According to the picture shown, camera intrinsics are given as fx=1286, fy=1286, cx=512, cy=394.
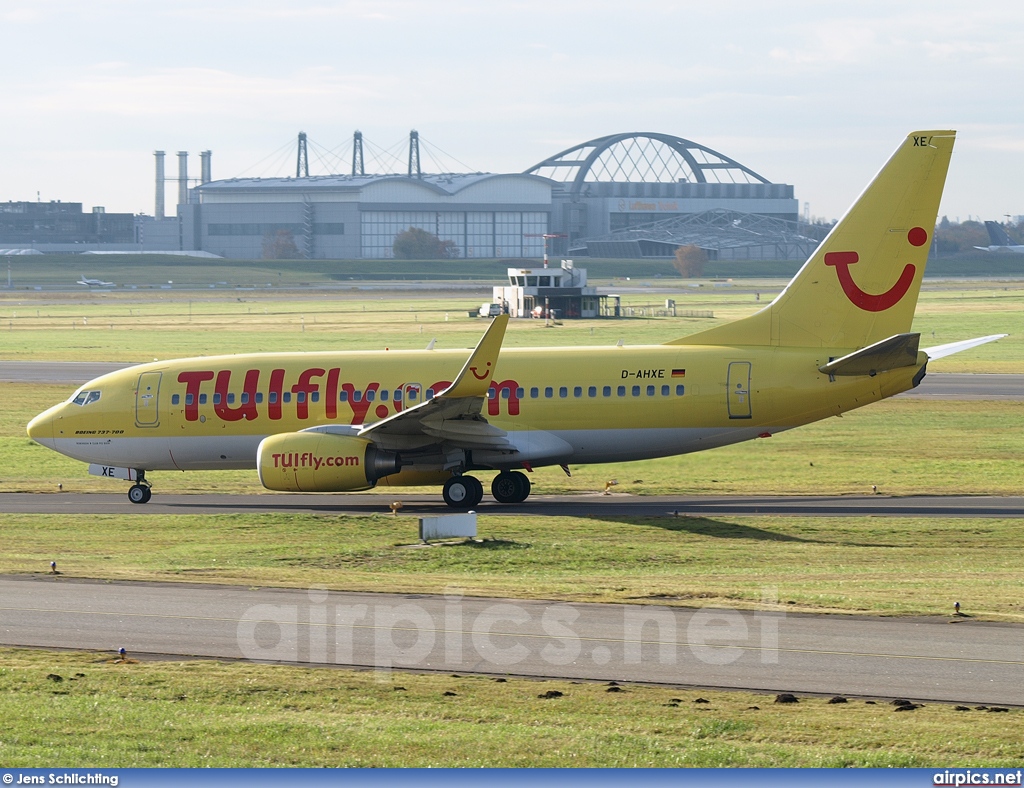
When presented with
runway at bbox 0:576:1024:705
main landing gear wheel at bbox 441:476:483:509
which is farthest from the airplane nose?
runway at bbox 0:576:1024:705

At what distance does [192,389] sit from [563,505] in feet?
37.3

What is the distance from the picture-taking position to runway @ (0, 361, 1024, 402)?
58531mm

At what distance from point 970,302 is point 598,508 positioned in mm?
116333

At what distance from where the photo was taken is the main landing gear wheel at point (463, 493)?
3391cm

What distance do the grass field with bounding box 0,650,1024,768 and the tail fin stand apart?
63.9 feet

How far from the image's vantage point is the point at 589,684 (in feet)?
53.8

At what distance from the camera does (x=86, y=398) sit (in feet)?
125

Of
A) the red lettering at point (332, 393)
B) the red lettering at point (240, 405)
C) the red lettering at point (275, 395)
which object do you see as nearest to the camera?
the red lettering at point (332, 393)

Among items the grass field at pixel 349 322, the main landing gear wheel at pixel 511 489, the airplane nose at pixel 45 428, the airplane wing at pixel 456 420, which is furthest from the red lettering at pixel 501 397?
the grass field at pixel 349 322

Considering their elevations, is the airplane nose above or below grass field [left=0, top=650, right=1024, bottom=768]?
above

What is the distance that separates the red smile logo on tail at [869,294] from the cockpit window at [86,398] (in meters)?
21.3

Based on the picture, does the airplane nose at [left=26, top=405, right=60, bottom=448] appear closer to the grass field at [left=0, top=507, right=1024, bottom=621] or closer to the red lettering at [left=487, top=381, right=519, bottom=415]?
the grass field at [left=0, top=507, right=1024, bottom=621]

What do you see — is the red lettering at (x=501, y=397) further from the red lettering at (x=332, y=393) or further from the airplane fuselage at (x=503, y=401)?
the red lettering at (x=332, y=393)

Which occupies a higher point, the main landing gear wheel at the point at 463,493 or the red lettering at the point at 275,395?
the red lettering at the point at 275,395
